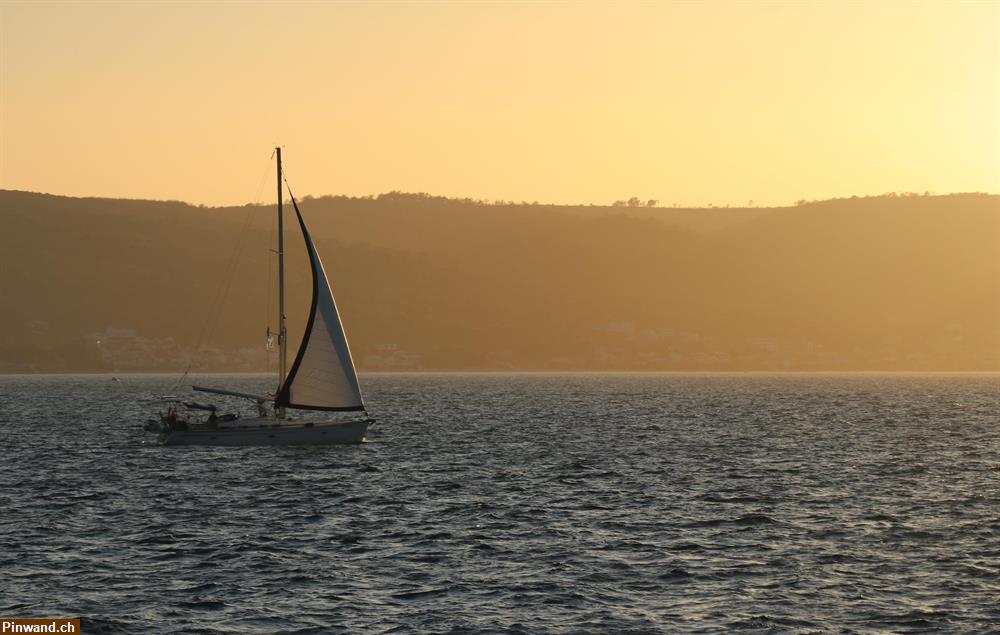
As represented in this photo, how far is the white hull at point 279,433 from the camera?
2731 inches

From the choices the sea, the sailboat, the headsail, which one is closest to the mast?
the sailboat

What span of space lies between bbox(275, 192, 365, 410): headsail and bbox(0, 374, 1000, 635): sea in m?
3.08

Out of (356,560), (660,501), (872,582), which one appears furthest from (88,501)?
(872,582)

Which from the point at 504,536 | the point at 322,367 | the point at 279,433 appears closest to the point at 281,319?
the point at 322,367

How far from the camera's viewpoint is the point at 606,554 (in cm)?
3853

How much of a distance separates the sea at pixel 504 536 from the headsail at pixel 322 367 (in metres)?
3.08

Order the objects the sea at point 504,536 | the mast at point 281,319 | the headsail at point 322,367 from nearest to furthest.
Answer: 1. the sea at point 504,536
2. the mast at point 281,319
3. the headsail at point 322,367

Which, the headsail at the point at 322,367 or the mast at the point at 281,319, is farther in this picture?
the headsail at the point at 322,367

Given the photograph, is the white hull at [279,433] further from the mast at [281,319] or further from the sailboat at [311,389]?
the mast at [281,319]

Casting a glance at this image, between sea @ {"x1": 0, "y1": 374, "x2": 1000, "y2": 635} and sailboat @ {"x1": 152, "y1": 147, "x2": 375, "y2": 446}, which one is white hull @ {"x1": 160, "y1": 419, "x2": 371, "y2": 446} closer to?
sailboat @ {"x1": 152, "y1": 147, "x2": 375, "y2": 446}

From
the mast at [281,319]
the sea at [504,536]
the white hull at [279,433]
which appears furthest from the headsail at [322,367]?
the sea at [504,536]

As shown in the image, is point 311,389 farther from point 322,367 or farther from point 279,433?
point 279,433

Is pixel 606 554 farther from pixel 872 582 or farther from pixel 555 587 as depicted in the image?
pixel 872 582

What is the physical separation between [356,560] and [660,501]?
651 inches
